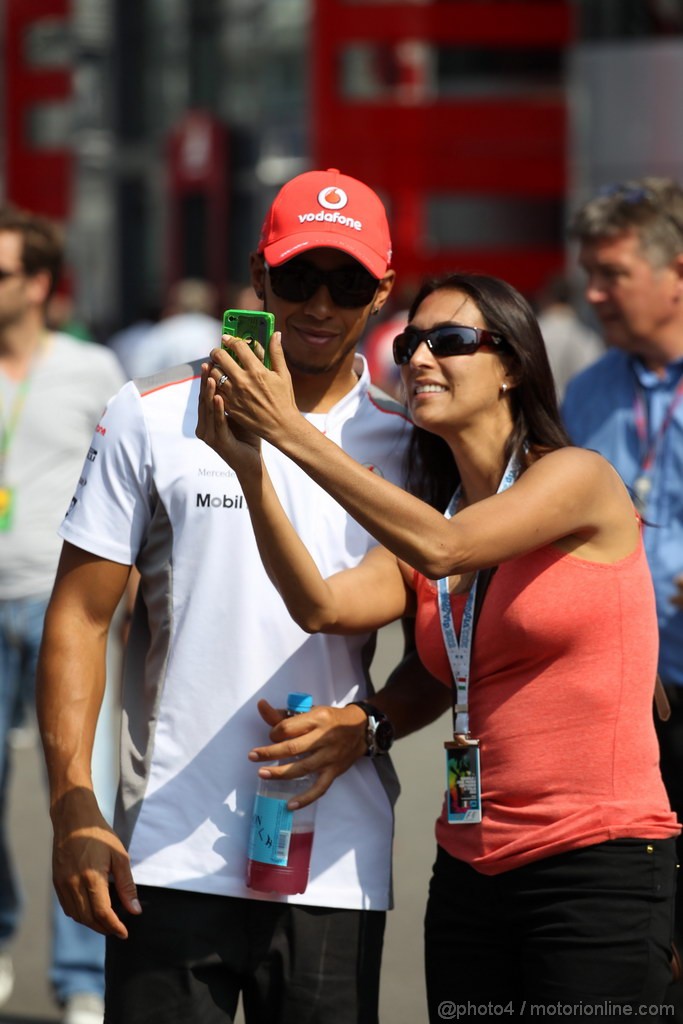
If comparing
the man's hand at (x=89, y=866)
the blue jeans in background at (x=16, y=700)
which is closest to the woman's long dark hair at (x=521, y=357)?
the man's hand at (x=89, y=866)

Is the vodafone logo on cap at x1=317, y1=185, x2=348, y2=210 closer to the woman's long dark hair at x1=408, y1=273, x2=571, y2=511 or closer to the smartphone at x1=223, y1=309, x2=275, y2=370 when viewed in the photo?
the woman's long dark hair at x1=408, y1=273, x2=571, y2=511

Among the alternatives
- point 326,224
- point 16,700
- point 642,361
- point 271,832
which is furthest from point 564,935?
point 16,700

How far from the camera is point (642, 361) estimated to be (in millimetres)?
4457

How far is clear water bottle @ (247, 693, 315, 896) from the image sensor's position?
2887mm

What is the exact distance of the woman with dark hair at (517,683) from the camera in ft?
9.14

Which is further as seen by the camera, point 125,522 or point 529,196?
point 529,196

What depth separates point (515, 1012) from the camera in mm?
2914

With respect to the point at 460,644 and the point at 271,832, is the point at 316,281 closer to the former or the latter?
the point at 460,644

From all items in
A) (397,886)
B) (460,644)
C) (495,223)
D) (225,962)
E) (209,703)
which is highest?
(495,223)

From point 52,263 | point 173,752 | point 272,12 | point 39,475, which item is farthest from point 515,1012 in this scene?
point 272,12

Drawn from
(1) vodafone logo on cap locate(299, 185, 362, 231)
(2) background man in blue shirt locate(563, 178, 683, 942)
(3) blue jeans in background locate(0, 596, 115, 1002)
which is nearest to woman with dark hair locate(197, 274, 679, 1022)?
(1) vodafone logo on cap locate(299, 185, 362, 231)

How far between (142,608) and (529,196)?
20.1 meters

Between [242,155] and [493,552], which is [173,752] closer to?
[493,552]

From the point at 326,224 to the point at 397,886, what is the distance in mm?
3279
